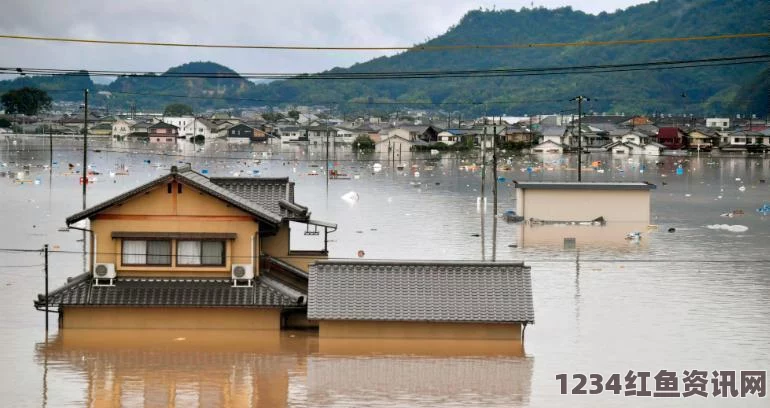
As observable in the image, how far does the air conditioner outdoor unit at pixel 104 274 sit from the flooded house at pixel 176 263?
0.01m

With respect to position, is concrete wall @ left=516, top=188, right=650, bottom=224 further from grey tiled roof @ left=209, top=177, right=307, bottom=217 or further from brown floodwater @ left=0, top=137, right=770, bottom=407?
grey tiled roof @ left=209, top=177, right=307, bottom=217

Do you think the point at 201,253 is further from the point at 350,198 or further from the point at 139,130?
the point at 139,130

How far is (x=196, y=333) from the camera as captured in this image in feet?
44.4

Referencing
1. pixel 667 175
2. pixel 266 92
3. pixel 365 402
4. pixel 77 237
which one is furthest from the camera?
pixel 266 92

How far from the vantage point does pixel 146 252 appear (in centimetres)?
1369

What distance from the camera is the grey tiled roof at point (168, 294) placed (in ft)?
43.7

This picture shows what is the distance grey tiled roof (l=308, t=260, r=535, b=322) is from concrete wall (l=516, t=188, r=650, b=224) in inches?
573

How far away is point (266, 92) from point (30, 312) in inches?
6718

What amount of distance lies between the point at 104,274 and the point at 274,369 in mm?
2529

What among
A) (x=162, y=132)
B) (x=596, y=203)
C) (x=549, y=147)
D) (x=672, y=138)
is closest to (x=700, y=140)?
(x=672, y=138)

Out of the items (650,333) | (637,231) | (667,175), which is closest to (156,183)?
(650,333)

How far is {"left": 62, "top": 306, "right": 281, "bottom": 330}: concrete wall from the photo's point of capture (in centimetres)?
1351

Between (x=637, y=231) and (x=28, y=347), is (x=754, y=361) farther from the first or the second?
(x=637, y=231)

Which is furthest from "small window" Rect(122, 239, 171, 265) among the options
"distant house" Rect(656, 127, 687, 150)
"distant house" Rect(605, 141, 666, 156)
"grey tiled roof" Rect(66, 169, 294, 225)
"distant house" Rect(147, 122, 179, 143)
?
"distant house" Rect(147, 122, 179, 143)
